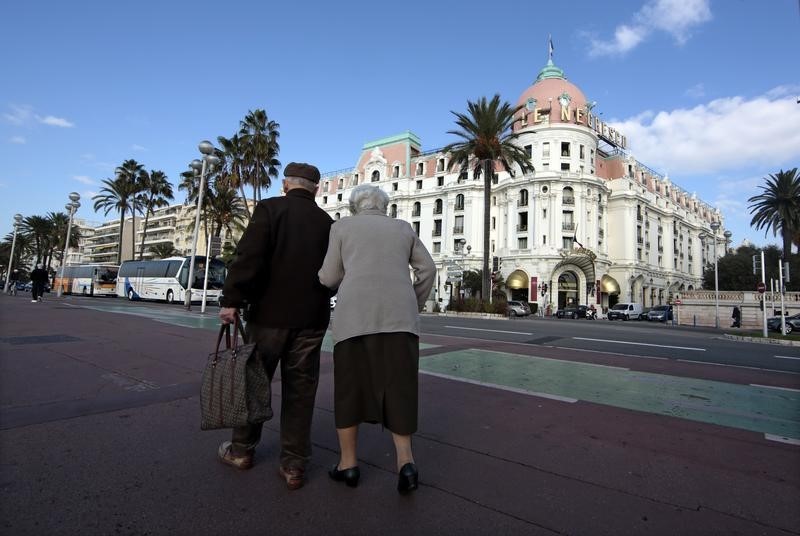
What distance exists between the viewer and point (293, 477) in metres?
2.55

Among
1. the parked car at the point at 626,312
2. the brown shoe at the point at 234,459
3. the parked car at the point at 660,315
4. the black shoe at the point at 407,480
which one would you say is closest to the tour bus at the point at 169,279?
the brown shoe at the point at 234,459

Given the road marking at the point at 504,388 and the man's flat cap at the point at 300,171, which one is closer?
the man's flat cap at the point at 300,171

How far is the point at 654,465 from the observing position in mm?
3053

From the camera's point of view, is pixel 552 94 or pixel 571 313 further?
pixel 552 94

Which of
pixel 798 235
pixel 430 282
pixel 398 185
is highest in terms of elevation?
pixel 398 185

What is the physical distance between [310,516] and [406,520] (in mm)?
487

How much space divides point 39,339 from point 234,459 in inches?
288

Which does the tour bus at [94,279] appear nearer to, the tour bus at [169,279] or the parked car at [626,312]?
the tour bus at [169,279]

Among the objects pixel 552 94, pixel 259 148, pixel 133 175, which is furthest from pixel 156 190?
pixel 552 94

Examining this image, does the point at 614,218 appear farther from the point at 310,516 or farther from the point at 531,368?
the point at 310,516

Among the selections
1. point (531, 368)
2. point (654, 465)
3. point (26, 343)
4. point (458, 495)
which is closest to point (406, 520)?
point (458, 495)

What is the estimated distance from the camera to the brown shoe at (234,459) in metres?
2.77

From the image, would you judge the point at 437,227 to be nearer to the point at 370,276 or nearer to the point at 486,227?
Result: the point at 486,227

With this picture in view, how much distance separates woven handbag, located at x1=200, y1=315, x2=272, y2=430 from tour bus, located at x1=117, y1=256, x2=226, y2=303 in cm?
2490
